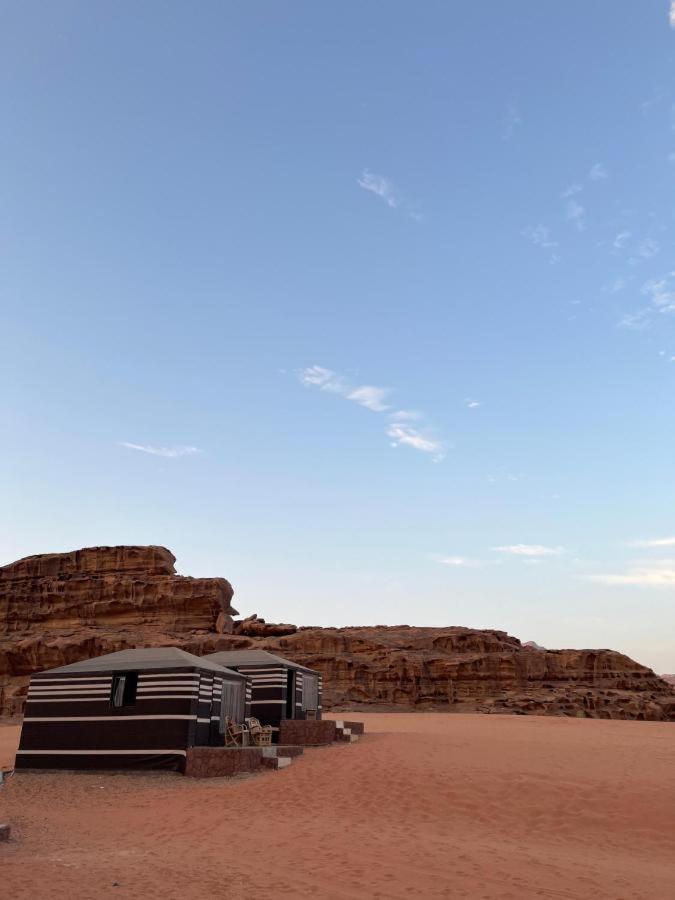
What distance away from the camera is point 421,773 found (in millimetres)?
21406

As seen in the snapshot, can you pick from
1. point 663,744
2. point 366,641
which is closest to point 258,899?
point 663,744

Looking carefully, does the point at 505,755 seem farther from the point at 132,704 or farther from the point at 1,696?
the point at 1,696

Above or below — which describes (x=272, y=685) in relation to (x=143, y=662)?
below

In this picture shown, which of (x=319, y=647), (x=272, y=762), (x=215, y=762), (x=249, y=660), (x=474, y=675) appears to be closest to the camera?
(x=215, y=762)

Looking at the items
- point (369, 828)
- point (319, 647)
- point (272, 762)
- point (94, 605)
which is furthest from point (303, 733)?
point (94, 605)

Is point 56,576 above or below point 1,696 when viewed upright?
above

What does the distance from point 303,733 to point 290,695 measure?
111 inches

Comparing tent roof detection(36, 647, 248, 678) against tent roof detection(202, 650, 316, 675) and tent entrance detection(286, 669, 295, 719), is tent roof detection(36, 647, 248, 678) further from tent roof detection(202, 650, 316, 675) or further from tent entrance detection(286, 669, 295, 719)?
tent entrance detection(286, 669, 295, 719)

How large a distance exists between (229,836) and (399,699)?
47393mm

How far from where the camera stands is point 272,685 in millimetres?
31594

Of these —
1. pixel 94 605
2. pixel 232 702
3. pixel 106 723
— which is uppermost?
pixel 94 605

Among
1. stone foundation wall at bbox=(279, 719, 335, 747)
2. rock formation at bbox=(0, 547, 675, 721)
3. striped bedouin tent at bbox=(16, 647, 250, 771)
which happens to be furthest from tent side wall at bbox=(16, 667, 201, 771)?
rock formation at bbox=(0, 547, 675, 721)

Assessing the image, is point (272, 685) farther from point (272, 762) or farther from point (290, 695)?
point (272, 762)

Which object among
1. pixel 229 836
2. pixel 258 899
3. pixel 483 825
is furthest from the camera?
pixel 483 825
